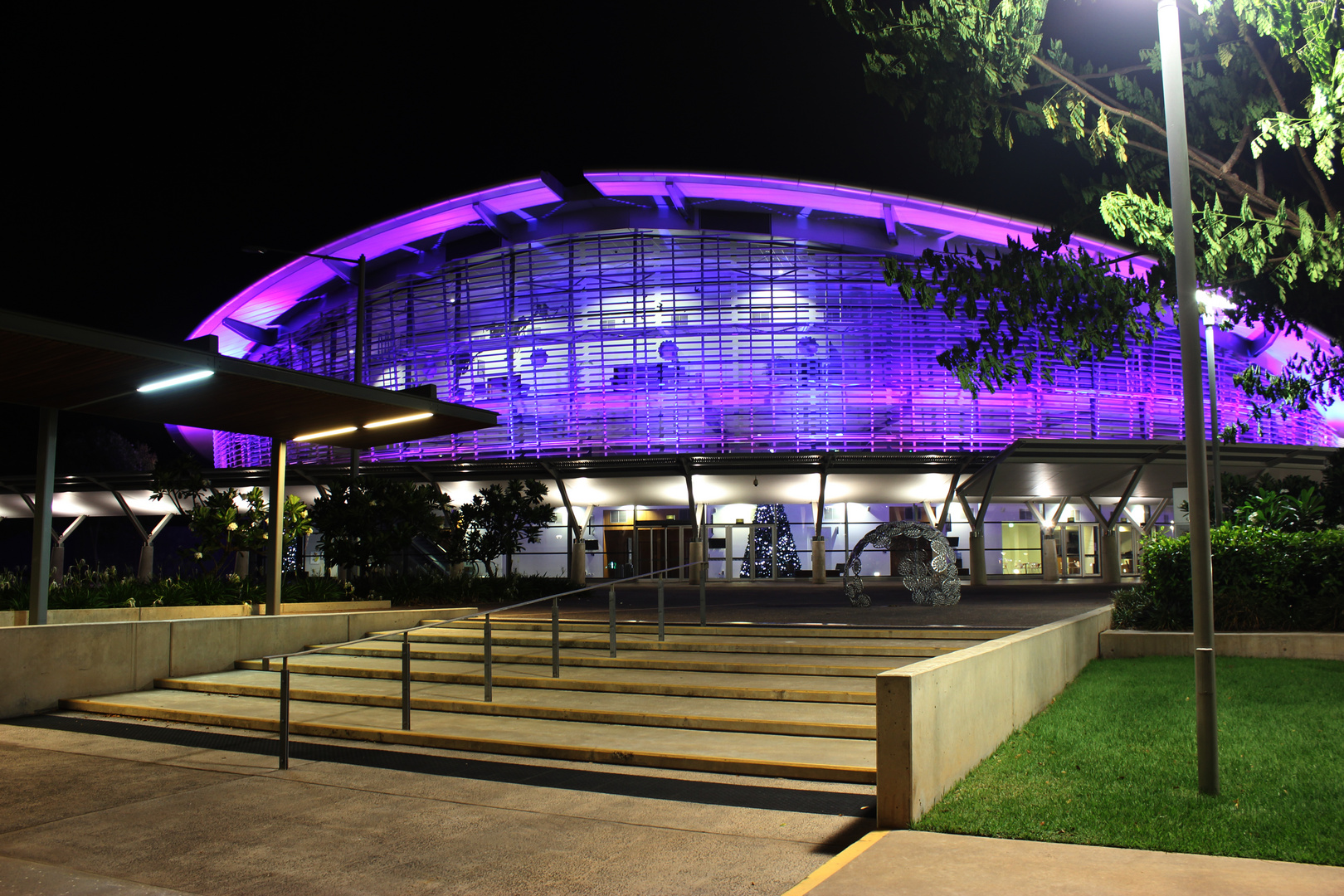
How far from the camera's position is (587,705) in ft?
34.2

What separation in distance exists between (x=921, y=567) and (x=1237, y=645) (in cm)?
594

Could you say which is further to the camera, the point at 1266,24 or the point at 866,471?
the point at 866,471

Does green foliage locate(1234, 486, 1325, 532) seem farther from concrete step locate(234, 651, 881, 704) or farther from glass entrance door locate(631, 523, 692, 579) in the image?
glass entrance door locate(631, 523, 692, 579)

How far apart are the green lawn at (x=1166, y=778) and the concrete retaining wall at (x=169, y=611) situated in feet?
43.1

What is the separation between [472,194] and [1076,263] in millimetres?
27521

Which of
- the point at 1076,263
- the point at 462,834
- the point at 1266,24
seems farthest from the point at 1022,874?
the point at 1266,24

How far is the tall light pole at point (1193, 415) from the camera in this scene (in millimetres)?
6500

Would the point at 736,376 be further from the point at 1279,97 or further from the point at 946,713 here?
the point at 946,713

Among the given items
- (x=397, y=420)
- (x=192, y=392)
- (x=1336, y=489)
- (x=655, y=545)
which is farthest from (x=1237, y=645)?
(x=655, y=545)

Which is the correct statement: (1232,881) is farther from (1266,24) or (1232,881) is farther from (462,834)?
(1266,24)

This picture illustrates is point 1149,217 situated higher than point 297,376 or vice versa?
point 1149,217

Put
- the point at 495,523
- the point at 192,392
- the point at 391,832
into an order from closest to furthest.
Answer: the point at 391,832 → the point at 192,392 → the point at 495,523

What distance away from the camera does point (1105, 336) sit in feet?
34.4

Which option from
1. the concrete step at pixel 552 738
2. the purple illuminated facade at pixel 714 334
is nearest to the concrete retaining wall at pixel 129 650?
the concrete step at pixel 552 738
